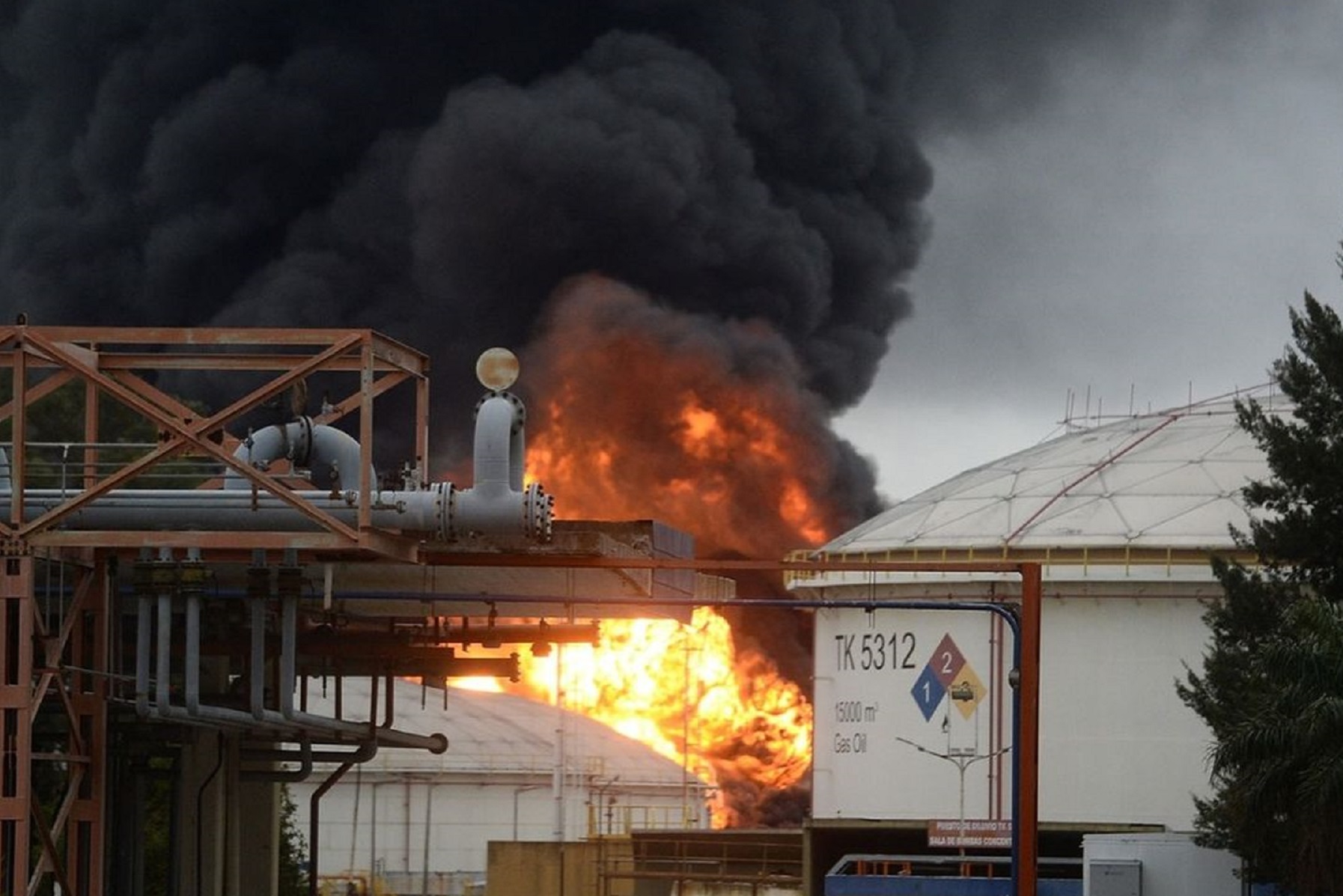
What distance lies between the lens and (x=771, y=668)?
264 ft

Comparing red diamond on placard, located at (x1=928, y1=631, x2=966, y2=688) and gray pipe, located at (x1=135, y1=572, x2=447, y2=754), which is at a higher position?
red diamond on placard, located at (x1=928, y1=631, x2=966, y2=688)

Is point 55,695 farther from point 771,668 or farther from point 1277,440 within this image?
point 771,668

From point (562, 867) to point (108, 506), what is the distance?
41.6m

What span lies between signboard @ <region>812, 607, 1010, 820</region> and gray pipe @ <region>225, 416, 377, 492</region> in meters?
24.4

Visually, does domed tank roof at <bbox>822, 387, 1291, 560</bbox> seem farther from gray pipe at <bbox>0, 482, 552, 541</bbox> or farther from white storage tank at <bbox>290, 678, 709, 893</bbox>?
gray pipe at <bbox>0, 482, 552, 541</bbox>

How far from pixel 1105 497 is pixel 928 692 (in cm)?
646

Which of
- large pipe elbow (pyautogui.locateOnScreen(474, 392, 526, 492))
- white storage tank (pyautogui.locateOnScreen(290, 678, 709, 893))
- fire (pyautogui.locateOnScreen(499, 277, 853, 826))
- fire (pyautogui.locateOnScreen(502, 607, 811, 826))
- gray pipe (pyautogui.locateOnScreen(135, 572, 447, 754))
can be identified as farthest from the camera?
white storage tank (pyautogui.locateOnScreen(290, 678, 709, 893))

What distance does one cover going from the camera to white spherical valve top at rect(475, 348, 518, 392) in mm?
29172

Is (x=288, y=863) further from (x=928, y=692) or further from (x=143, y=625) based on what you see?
(x=143, y=625)

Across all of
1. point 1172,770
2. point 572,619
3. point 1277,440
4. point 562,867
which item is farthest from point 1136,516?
point 572,619

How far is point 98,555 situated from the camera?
2966cm

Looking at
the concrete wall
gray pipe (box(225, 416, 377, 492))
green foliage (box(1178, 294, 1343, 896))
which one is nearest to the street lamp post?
green foliage (box(1178, 294, 1343, 896))

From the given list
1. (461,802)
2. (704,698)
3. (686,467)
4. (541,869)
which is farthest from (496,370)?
(461,802)

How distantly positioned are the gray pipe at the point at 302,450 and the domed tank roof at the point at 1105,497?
27.0 metres
